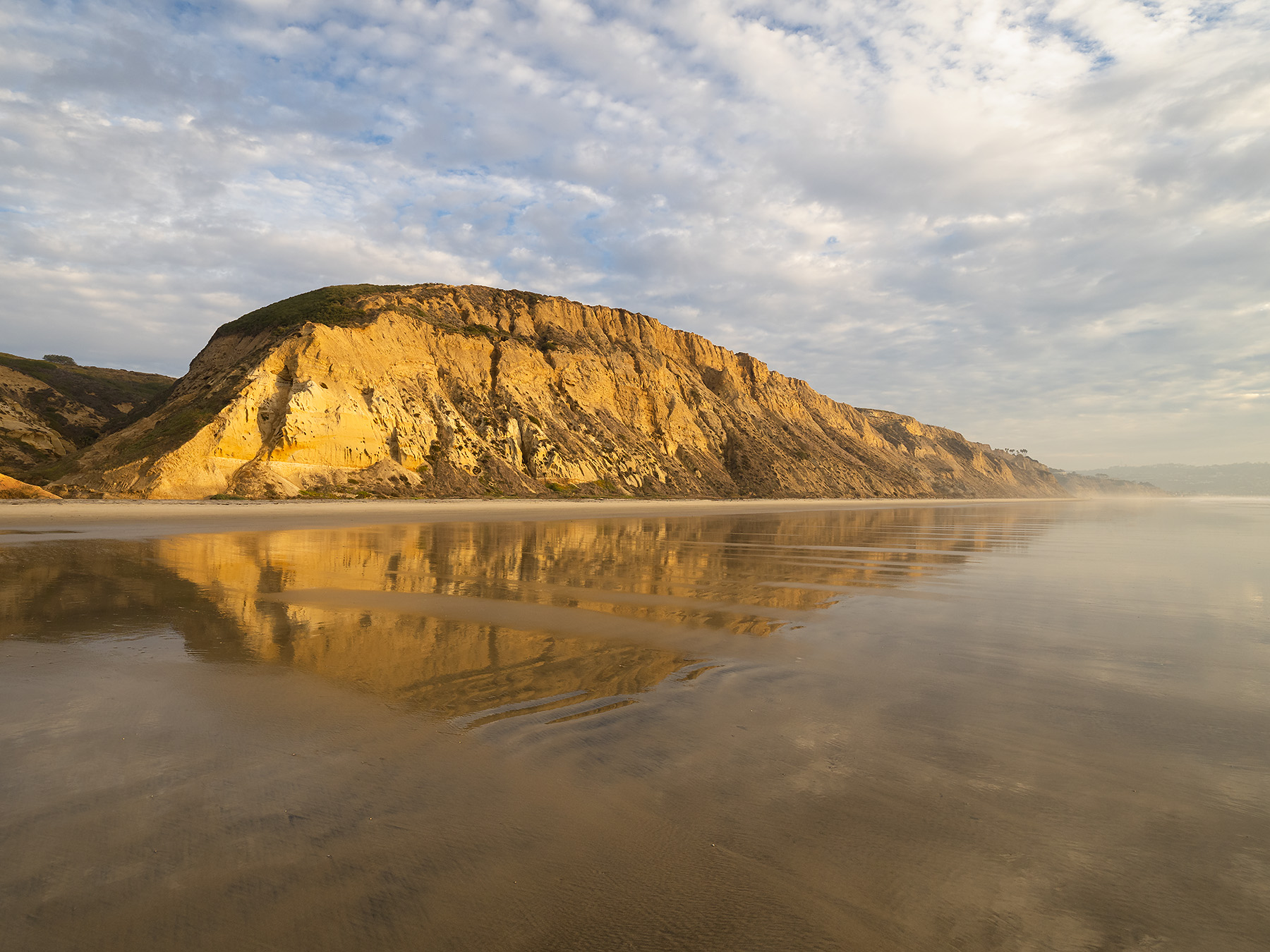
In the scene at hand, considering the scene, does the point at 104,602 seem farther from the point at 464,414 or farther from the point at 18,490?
the point at 464,414

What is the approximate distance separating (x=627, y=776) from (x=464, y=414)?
52706 millimetres

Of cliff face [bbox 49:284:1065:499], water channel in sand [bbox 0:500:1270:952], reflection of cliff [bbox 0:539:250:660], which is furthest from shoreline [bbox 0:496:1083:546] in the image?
water channel in sand [bbox 0:500:1270:952]

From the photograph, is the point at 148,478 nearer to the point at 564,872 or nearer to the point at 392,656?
the point at 392,656

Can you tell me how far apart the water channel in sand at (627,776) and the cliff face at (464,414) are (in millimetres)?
34579

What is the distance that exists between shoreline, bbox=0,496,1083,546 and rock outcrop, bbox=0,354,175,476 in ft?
74.1

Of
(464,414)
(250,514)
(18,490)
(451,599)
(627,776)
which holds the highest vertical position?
(464,414)

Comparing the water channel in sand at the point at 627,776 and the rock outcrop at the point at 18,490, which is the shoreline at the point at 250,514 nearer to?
the rock outcrop at the point at 18,490

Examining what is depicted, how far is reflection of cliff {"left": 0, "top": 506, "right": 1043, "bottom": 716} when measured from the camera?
599cm

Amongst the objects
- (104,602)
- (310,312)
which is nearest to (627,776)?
(104,602)

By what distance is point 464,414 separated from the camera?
53.8 m

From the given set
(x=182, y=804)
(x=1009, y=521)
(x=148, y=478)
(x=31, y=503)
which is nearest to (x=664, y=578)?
(x=182, y=804)

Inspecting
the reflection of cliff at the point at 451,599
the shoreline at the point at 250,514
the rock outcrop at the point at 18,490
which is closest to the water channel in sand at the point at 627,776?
the reflection of cliff at the point at 451,599

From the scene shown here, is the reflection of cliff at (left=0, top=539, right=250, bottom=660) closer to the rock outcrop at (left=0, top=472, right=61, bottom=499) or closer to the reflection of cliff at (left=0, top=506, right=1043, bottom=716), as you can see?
the reflection of cliff at (left=0, top=506, right=1043, bottom=716)

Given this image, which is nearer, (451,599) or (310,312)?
(451,599)
